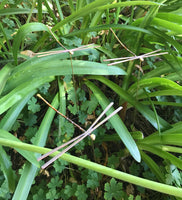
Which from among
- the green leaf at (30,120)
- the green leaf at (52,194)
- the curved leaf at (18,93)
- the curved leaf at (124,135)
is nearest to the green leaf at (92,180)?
the green leaf at (52,194)

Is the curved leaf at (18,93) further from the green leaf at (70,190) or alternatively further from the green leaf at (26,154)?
the green leaf at (70,190)

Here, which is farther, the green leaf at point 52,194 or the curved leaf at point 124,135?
the green leaf at point 52,194

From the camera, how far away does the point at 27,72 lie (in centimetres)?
71

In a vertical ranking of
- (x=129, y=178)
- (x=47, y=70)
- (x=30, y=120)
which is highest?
(x=47, y=70)

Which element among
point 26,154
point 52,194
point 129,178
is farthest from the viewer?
point 52,194

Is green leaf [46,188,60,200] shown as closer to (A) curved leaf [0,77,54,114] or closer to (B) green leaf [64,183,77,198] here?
(B) green leaf [64,183,77,198]

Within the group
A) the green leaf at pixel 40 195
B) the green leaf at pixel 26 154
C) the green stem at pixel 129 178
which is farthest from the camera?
the green leaf at pixel 40 195

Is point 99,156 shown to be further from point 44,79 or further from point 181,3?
point 181,3

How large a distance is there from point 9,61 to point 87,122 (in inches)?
19.1

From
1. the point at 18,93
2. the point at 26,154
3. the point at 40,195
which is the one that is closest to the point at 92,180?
the point at 40,195

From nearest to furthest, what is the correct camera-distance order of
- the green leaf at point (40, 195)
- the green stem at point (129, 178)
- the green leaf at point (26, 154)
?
the green stem at point (129, 178), the green leaf at point (26, 154), the green leaf at point (40, 195)

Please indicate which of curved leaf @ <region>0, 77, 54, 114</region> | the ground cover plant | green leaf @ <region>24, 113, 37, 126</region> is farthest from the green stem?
green leaf @ <region>24, 113, 37, 126</region>

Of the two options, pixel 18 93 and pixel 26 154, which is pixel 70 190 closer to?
pixel 26 154

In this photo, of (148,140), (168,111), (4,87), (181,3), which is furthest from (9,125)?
(181,3)
